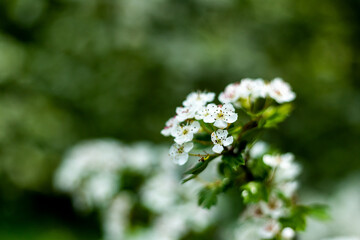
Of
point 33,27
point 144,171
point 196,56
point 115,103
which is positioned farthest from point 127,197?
point 33,27

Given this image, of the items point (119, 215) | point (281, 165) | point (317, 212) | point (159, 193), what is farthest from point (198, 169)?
point (119, 215)

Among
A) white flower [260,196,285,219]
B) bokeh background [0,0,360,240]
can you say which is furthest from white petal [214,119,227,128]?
bokeh background [0,0,360,240]

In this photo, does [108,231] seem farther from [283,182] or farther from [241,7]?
[241,7]

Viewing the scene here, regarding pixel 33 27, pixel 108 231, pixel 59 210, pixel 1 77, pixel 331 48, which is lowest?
pixel 108 231

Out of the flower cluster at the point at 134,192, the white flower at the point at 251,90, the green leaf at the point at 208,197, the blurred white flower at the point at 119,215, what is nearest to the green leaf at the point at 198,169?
the green leaf at the point at 208,197

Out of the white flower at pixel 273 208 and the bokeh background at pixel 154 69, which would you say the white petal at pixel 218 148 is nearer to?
the white flower at pixel 273 208

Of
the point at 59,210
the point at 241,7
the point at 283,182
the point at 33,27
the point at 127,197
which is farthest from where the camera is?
the point at 59,210

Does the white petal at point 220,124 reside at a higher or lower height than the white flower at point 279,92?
lower
